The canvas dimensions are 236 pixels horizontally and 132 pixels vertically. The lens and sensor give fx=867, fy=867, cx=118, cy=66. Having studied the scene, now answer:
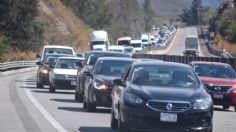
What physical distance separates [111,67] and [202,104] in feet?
28.6

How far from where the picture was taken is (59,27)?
362 ft

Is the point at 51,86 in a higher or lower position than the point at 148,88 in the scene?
lower

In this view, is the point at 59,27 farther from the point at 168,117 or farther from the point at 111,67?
the point at 168,117

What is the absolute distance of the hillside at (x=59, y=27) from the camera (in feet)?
349

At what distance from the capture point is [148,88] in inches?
677

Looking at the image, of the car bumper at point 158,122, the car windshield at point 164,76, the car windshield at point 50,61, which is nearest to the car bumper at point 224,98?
the car windshield at point 164,76

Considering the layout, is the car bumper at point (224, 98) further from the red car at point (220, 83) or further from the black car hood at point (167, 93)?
the black car hood at point (167, 93)

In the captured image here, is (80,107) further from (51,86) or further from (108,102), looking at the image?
(51,86)

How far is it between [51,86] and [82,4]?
114m

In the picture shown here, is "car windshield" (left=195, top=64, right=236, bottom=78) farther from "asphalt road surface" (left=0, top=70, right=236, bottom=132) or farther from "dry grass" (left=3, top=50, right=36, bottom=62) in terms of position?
"dry grass" (left=3, top=50, right=36, bottom=62)

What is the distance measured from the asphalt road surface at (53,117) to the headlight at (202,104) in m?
2.92

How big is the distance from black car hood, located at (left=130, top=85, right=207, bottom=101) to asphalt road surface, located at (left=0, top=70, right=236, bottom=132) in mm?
2328

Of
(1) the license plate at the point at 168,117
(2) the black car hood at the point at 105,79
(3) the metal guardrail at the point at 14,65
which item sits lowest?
(3) the metal guardrail at the point at 14,65

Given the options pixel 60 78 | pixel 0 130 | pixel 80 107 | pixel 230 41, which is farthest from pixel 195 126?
pixel 230 41
